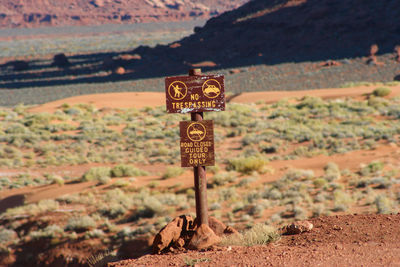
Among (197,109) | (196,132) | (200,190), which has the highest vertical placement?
(197,109)

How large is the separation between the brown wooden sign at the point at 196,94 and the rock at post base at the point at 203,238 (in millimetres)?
2122

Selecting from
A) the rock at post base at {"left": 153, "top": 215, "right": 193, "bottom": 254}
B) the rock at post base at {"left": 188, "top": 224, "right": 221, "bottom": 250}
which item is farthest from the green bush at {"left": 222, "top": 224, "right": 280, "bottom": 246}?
the rock at post base at {"left": 153, "top": 215, "right": 193, "bottom": 254}

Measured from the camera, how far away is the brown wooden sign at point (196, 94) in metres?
9.16

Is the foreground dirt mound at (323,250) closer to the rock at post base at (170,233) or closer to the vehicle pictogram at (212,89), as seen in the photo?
the rock at post base at (170,233)

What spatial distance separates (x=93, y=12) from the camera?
172250 mm

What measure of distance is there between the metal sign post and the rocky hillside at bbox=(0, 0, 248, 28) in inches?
6444

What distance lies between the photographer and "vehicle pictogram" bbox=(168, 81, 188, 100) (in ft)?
30.2

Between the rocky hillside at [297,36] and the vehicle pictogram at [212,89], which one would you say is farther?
the rocky hillside at [297,36]

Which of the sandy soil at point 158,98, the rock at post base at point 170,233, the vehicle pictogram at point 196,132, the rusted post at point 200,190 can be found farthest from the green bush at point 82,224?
the sandy soil at point 158,98

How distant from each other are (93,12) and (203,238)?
172027 mm

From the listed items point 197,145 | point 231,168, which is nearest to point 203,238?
point 197,145

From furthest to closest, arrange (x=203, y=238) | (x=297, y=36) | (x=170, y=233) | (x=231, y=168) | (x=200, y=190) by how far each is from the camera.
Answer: (x=297, y=36), (x=231, y=168), (x=200, y=190), (x=170, y=233), (x=203, y=238)

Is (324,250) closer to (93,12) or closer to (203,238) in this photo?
(203,238)

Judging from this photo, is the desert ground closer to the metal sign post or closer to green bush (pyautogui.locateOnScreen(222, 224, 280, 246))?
green bush (pyautogui.locateOnScreen(222, 224, 280, 246))
